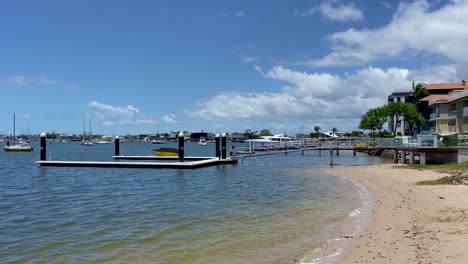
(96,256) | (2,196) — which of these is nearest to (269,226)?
(96,256)

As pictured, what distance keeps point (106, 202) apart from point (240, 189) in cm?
843

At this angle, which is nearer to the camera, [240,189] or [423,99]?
[240,189]

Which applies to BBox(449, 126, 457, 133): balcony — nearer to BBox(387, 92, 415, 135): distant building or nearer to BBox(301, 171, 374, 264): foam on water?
BBox(387, 92, 415, 135): distant building

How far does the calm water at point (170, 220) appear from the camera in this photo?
463 inches

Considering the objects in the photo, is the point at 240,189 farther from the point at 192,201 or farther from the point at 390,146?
the point at 390,146

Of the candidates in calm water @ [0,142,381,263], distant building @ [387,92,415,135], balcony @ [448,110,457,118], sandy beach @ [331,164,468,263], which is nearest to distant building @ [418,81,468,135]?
balcony @ [448,110,457,118]

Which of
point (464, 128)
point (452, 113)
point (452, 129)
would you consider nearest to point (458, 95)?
point (464, 128)

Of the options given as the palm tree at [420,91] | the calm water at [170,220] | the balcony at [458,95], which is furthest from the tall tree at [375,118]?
the calm water at [170,220]

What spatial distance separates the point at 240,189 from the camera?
26734 mm

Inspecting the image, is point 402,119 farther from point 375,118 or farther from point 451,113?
point 451,113

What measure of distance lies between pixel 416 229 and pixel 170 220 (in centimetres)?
846

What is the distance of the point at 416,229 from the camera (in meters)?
12.7

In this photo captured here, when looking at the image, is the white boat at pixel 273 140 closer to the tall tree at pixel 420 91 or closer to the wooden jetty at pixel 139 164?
the wooden jetty at pixel 139 164

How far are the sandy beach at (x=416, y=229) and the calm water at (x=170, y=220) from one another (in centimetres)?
138
